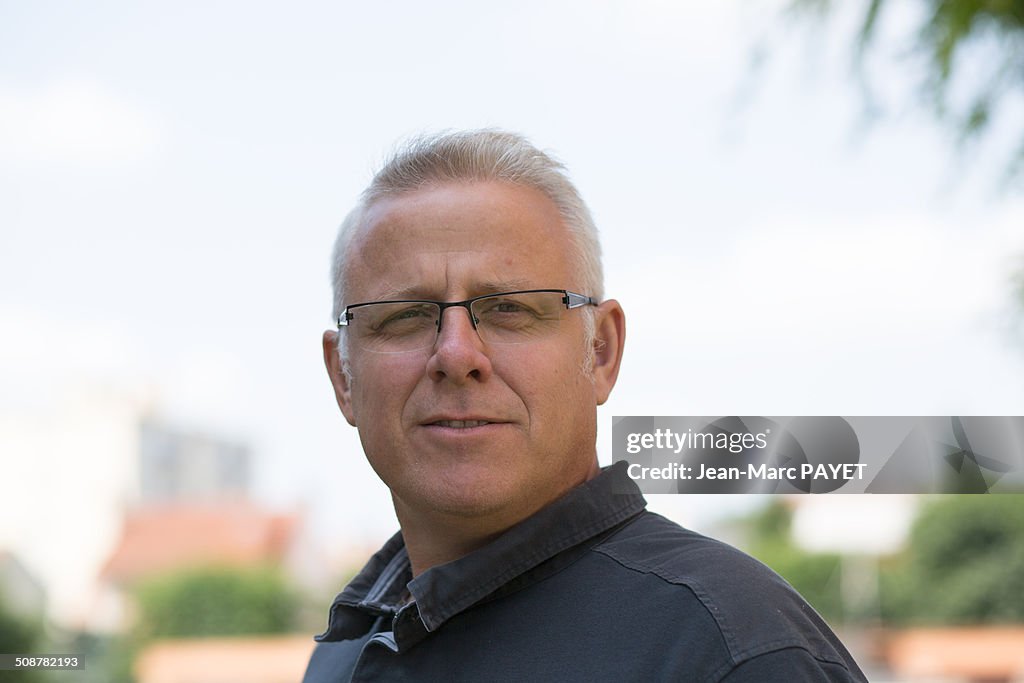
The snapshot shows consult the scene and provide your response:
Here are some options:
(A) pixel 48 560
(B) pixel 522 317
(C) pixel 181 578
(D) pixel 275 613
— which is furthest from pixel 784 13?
(A) pixel 48 560

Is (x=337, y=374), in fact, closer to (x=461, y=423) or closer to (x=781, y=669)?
(x=461, y=423)

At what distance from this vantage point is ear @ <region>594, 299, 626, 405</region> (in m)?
1.30

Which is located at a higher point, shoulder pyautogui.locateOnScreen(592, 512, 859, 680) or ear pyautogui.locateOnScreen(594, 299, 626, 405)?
ear pyautogui.locateOnScreen(594, 299, 626, 405)

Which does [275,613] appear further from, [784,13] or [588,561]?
[588,561]

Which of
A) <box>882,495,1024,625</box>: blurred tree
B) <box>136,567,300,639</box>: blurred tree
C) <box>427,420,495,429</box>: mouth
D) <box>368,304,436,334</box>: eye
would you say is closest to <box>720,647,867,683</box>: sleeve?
<box>427,420,495,429</box>: mouth

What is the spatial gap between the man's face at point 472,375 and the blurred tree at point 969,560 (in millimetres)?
22304

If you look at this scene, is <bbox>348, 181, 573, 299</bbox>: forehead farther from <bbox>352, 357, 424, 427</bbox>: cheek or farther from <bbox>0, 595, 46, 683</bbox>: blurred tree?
<bbox>0, 595, 46, 683</bbox>: blurred tree

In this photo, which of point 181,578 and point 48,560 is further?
point 48,560

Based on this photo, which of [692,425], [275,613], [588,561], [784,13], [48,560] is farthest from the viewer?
[48,560]

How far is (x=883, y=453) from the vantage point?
1663 millimetres

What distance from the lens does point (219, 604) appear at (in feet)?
72.9

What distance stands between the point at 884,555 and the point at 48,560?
25499 mm

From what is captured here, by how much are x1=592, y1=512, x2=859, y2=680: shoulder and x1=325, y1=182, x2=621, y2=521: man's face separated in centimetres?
12

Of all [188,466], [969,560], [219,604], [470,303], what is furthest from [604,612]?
[188,466]
